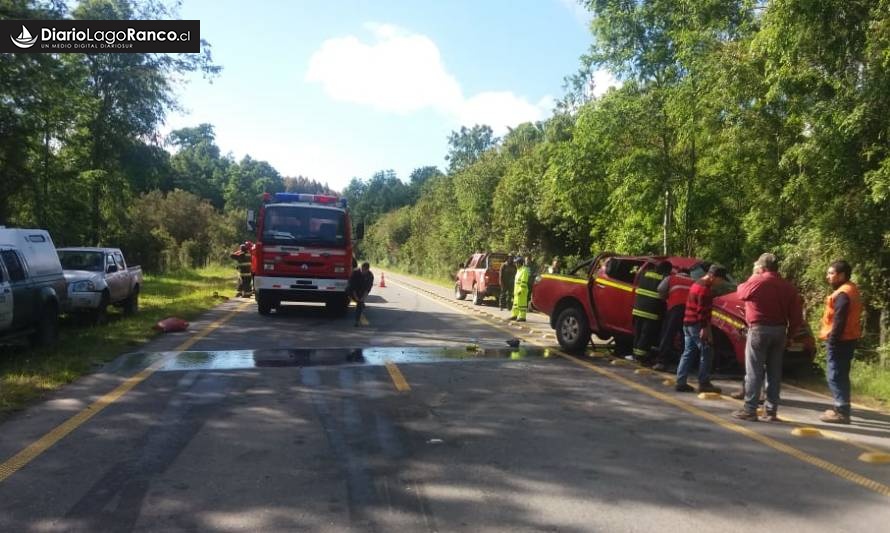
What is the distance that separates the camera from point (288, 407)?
24.1 ft

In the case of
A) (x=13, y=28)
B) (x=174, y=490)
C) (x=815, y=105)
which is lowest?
(x=174, y=490)

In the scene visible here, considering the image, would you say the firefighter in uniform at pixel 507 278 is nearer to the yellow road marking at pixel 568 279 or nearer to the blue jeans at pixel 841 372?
the yellow road marking at pixel 568 279

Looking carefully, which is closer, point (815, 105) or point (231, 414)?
point (231, 414)

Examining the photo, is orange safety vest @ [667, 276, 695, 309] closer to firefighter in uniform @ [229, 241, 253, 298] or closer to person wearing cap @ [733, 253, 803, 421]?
person wearing cap @ [733, 253, 803, 421]

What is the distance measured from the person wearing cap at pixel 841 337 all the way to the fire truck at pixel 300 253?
11456mm

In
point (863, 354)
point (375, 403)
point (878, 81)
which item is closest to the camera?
point (375, 403)

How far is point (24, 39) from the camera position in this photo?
16594mm

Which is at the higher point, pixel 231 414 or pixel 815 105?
pixel 815 105

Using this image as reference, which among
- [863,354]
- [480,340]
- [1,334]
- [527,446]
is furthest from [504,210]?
[527,446]

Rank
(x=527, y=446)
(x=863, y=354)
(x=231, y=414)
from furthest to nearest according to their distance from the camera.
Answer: (x=863, y=354)
(x=231, y=414)
(x=527, y=446)

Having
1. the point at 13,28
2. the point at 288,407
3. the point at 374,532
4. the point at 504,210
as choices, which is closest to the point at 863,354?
the point at 288,407

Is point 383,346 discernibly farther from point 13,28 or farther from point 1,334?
point 13,28

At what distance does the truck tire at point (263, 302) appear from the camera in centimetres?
1684

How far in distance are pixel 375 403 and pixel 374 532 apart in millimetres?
3432
